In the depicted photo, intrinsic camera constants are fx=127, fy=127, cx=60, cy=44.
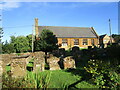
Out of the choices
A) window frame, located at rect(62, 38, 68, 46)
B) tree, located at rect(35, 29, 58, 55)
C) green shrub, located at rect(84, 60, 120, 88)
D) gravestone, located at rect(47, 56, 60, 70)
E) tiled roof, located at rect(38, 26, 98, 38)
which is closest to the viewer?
green shrub, located at rect(84, 60, 120, 88)

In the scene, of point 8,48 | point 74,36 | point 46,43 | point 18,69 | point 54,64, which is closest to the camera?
point 18,69

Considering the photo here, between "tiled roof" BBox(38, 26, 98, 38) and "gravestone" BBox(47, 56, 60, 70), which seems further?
"tiled roof" BBox(38, 26, 98, 38)

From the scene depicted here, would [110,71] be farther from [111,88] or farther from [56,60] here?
[56,60]

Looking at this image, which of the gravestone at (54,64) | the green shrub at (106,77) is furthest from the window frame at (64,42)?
the green shrub at (106,77)

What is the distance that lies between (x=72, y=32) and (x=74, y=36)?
2003 mm

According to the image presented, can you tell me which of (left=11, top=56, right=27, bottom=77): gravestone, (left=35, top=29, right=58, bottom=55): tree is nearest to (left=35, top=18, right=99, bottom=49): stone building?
(left=35, top=29, right=58, bottom=55): tree

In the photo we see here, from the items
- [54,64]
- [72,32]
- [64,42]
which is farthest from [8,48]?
[72,32]

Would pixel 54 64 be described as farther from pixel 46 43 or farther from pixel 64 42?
pixel 64 42

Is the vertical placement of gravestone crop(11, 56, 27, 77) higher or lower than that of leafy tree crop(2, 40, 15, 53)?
lower

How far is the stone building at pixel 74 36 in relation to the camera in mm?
41750

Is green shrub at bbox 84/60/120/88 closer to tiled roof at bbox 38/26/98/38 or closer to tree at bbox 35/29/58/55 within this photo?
tree at bbox 35/29/58/55

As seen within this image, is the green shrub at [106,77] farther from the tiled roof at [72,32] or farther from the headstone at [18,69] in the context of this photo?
the tiled roof at [72,32]

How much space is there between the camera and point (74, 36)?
140 ft

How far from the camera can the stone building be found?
41.8m
